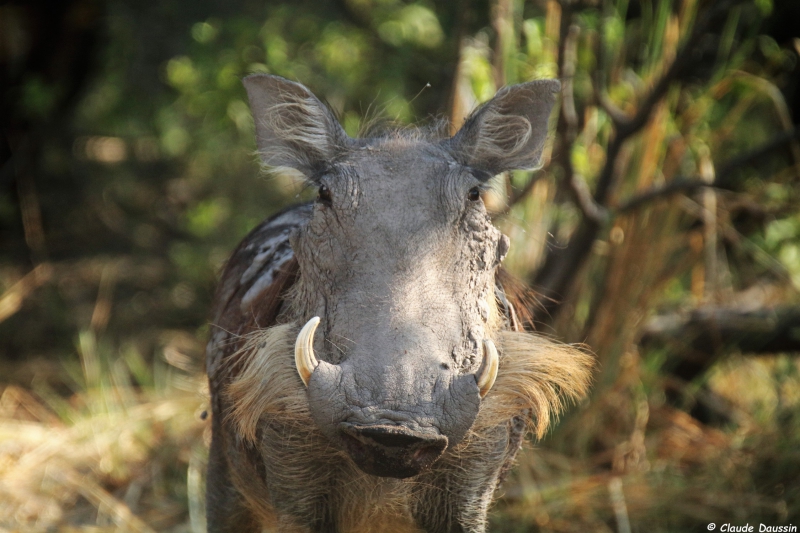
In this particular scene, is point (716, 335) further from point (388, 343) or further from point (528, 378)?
point (388, 343)

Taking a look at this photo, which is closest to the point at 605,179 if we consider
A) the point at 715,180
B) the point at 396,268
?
the point at 715,180

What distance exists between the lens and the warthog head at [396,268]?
1.94 metres

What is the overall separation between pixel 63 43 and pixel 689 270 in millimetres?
5183

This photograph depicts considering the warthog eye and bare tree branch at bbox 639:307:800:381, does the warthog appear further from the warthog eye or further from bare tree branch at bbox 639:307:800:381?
bare tree branch at bbox 639:307:800:381

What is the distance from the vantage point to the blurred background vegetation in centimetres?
407

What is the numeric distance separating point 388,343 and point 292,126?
3.17ft

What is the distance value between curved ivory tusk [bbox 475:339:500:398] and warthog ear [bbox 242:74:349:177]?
2.83 feet

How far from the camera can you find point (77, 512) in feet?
14.1

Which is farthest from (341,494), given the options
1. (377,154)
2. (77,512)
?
(77,512)

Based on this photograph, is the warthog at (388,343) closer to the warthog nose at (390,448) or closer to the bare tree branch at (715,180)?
the warthog nose at (390,448)

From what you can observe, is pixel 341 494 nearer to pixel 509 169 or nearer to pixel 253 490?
pixel 253 490

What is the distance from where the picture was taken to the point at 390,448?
1.91 metres

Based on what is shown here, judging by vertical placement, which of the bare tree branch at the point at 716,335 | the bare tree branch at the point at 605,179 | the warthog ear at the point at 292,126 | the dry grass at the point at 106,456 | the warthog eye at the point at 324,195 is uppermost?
the warthog ear at the point at 292,126

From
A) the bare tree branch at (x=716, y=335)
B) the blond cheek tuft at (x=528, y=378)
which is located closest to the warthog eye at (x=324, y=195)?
the blond cheek tuft at (x=528, y=378)
